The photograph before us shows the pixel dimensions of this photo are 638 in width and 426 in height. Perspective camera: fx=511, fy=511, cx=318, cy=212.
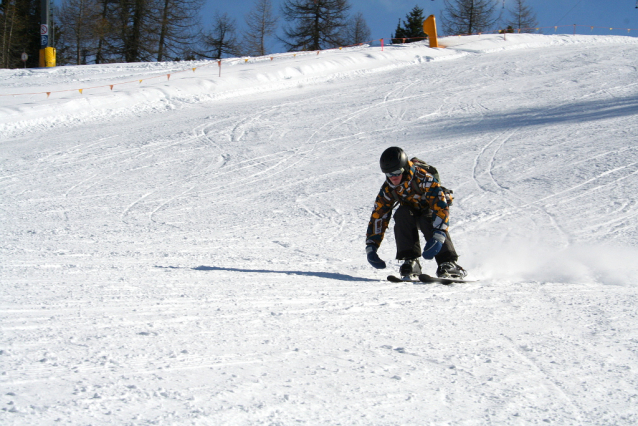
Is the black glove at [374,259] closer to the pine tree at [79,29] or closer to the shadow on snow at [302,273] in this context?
the shadow on snow at [302,273]

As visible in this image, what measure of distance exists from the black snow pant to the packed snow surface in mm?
421

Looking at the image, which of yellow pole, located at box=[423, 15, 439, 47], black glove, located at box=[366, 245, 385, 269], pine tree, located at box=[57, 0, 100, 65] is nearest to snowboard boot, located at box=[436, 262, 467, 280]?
black glove, located at box=[366, 245, 385, 269]

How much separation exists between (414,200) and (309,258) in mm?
1455

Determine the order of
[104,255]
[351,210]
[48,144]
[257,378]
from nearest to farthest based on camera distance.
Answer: [257,378], [104,255], [351,210], [48,144]

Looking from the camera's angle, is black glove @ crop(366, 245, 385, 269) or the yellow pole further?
the yellow pole

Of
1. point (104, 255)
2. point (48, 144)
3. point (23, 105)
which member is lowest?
point (104, 255)

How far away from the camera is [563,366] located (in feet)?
7.36

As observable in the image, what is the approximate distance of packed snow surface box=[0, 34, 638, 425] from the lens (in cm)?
195

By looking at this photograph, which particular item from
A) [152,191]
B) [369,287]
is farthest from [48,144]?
[369,287]

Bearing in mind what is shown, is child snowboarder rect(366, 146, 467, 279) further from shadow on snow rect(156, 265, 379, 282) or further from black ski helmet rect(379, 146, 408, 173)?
shadow on snow rect(156, 265, 379, 282)

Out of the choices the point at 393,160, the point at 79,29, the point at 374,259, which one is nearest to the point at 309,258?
the point at 374,259

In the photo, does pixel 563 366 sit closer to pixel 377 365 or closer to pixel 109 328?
pixel 377 365

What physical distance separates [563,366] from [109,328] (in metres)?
2.14

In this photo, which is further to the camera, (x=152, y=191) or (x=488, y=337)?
(x=152, y=191)
